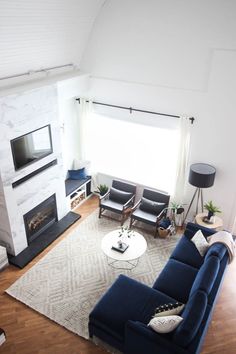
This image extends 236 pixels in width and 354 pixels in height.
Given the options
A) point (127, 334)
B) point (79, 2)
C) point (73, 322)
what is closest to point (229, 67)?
point (79, 2)

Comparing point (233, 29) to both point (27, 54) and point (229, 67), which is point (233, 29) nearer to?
point (229, 67)

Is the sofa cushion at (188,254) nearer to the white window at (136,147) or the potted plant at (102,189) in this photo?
the white window at (136,147)

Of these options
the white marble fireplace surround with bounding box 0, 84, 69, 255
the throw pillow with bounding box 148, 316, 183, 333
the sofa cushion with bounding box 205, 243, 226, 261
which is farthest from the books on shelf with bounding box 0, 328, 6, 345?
the sofa cushion with bounding box 205, 243, 226, 261

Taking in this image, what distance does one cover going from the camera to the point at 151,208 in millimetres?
6766

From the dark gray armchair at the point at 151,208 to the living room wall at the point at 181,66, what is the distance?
0.57m

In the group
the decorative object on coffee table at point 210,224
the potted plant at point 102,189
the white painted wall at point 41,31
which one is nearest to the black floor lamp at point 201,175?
the decorative object on coffee table at point 210,224

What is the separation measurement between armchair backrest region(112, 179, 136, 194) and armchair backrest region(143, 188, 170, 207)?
0.34m

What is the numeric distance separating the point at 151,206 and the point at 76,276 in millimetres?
2172

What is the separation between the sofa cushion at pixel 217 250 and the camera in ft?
15.9

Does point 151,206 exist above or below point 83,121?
below

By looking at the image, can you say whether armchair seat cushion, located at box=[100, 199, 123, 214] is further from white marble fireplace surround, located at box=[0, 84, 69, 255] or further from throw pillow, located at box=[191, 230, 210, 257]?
throw pillow, located at box=[191, 230, 210, 257]

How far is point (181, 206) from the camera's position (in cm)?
680

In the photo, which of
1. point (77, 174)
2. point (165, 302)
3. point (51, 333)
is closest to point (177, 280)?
point (165, 302)

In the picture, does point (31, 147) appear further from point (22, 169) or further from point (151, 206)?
point (151, 206)
